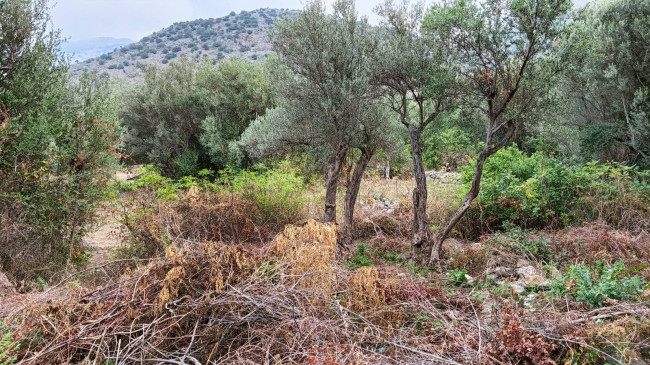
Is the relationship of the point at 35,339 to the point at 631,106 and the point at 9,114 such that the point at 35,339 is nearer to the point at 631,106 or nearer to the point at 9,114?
the point at 9,114

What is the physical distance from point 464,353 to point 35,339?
3952mm

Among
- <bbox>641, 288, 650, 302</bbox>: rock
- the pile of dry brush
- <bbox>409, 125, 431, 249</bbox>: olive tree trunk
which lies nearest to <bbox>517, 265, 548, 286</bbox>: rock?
the pile of dry brush

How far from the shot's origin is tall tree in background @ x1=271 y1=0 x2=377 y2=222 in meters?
6.89

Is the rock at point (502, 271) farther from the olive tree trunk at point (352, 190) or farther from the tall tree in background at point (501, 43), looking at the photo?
the olive tree trunk at point (352, 190)

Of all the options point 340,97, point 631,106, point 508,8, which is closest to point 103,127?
point 340,97

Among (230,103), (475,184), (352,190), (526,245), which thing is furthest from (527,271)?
(230,103)

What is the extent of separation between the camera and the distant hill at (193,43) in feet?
176

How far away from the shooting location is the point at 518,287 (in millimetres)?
5344

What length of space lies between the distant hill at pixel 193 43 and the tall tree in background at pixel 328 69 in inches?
1802

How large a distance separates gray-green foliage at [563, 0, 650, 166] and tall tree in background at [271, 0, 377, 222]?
6.23m

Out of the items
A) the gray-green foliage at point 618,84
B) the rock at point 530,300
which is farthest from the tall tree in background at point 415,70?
the gray-green foliage at point 618,84

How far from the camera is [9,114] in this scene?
6324 millimetres

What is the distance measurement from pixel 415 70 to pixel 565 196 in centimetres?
440

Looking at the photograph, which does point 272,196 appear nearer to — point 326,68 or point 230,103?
point 326,68
